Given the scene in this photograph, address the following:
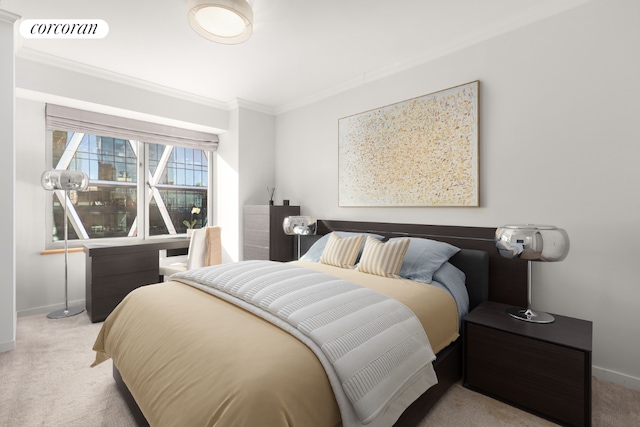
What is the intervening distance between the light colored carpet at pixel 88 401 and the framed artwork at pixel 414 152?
1.51 metres

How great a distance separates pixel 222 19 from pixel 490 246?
2.70 m

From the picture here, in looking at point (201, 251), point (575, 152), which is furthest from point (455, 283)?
point (201, 251)

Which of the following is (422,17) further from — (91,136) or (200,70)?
(91,136)

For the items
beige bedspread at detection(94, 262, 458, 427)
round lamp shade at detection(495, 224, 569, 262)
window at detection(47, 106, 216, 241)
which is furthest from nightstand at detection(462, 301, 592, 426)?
window at detection(47, 106, 216, 241)

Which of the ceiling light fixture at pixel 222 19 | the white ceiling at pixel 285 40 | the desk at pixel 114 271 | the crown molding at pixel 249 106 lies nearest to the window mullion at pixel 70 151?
the white ceiling at pixel 285 40

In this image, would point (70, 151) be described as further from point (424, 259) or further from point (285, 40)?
point (424, 259)

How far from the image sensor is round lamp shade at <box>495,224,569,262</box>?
1.85 metres

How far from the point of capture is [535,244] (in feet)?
6.12

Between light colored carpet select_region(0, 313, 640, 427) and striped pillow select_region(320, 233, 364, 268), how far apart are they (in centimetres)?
123

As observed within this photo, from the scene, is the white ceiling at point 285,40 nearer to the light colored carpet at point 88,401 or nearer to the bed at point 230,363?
the bed at point 230,363

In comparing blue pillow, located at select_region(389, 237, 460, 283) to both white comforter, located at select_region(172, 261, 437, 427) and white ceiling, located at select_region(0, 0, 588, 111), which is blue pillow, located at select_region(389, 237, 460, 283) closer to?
white comforter, located at select_region(172, 261, 437, 427)

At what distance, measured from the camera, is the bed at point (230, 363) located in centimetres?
104

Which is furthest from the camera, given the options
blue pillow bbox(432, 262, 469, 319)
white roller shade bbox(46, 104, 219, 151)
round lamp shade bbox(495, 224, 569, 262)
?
white roller shade bbox(46, 104, 219, 151)

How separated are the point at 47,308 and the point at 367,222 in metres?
3.66
